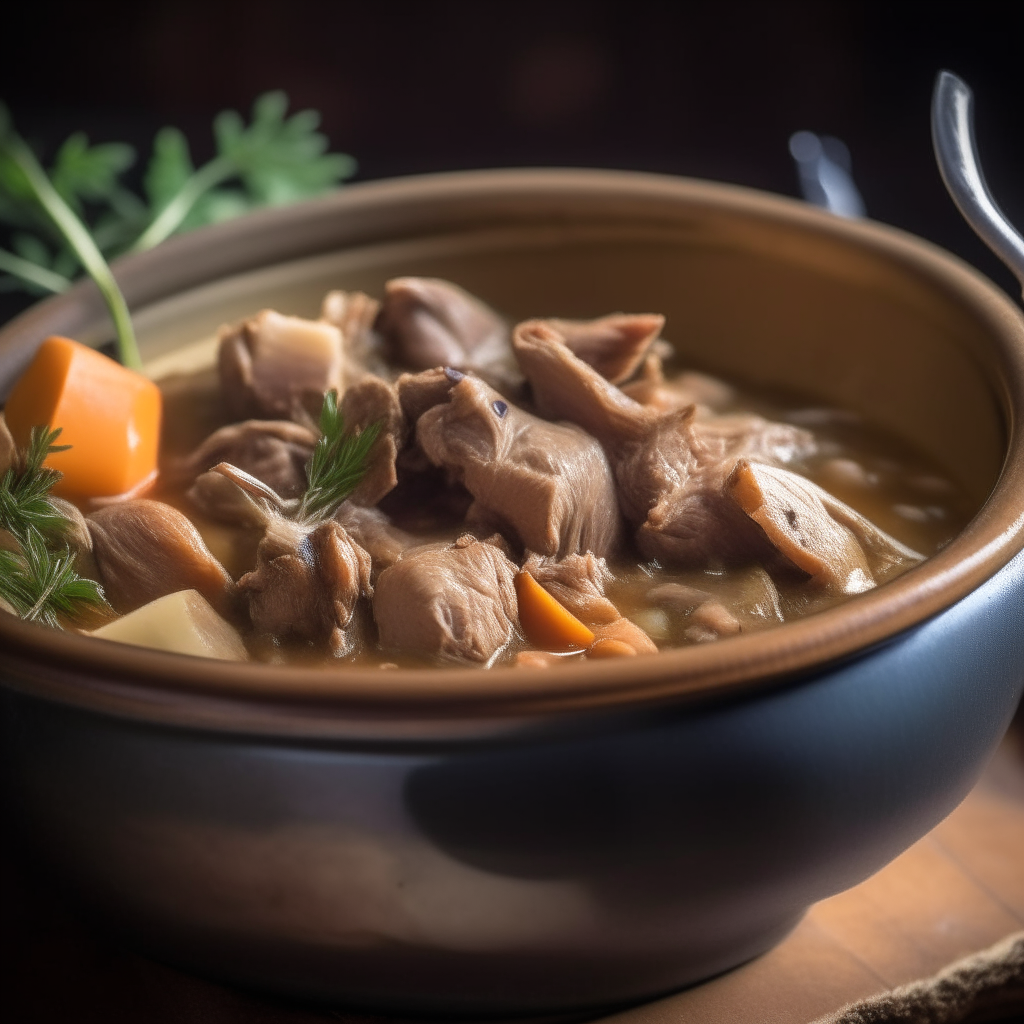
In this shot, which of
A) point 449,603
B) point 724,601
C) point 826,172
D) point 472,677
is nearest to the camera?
point 472,677

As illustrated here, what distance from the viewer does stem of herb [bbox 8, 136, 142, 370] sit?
2.55m

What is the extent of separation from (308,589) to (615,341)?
0.81 meters

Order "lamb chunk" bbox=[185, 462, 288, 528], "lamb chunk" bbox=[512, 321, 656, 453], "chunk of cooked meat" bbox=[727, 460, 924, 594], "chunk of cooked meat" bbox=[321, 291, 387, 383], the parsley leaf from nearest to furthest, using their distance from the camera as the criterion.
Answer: "chunk of cooked meat" bbox=[727, 460, 924, 594]
"lamb chunk" bbox=[185, 462, 288, 528]
"lamb chunk" bbox=[512, 321, 656, 453]
"chunk of cooked meat" bbox=[321, 291, 387, 383]
the parsley leaf

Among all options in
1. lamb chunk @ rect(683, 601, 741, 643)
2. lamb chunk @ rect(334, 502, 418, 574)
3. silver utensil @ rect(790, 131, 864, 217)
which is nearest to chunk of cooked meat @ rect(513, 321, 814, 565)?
lamb chunk @ rect(683, 601, 741, 643)

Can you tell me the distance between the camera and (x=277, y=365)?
7.83 feet

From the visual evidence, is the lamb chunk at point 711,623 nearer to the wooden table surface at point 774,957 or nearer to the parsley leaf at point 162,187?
the wooden table surface at point 774,957

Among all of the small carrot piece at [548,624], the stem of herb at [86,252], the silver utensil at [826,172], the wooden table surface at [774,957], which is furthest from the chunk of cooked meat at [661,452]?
the silver utensil at [826,172]

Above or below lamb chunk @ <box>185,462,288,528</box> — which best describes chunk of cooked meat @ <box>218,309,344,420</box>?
above

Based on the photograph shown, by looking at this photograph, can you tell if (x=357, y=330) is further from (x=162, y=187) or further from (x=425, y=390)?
(x=162, y=187)

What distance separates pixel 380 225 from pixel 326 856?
69.0 inches

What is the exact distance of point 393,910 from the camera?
1.49m

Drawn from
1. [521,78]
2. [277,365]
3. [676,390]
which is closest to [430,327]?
[277,365]

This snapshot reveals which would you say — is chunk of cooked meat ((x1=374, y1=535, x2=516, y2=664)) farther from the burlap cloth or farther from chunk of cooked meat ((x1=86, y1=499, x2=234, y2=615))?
the burlap cloth

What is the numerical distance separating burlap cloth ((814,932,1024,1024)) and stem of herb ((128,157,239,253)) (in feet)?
7.41
